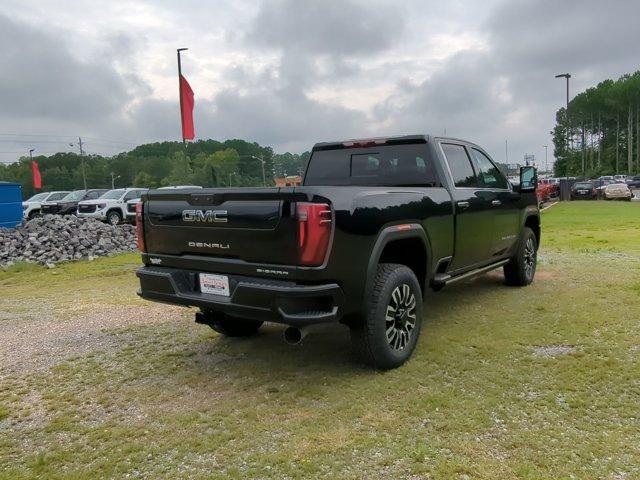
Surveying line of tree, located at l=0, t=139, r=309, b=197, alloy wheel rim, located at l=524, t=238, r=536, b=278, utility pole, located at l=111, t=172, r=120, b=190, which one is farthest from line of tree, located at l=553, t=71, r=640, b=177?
alloy wheel rim, located at l=524, t=238, r=536, b=278

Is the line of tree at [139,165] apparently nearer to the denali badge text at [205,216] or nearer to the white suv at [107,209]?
the white suv at [107,209]

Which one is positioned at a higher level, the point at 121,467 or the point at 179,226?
the point at 179,226

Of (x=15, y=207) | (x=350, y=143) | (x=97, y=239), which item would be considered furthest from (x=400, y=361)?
(x=15, y=207)

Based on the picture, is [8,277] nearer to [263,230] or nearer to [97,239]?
[97,239]

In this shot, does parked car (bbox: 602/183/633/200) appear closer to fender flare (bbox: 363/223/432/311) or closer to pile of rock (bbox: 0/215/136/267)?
pile of rock (bbox: 0/215/136/267)

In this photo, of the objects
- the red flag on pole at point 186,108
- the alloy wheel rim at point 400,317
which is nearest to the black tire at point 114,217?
the red flag on pole at point 186,108

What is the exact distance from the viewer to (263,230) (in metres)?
3.68

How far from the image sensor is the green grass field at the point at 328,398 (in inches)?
116

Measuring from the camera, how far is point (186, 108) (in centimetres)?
2055

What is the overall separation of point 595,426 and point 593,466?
47 centimetres

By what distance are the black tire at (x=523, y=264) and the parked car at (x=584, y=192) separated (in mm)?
29792

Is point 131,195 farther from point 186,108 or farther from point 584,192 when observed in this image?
Result: point 584,192

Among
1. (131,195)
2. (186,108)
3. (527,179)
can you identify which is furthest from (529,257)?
(131,195)

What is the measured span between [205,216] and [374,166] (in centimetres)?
208
